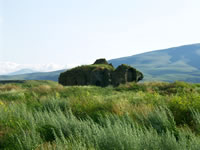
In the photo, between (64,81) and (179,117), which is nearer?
(179,117)

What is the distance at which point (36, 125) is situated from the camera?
704 centimetres

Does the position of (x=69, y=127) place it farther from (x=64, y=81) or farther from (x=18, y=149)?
(x=64, y=81)

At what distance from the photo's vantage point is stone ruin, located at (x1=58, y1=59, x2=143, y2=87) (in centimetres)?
3098

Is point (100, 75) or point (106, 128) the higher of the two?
point (106, 128)

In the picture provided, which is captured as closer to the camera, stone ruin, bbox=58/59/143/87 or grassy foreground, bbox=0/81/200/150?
grassy foreground, bbox=0/81/200/150

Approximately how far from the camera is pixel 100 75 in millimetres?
32156

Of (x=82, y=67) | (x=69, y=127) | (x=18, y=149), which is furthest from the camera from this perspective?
(x=82, y=67)

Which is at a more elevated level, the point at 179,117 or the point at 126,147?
the point at 126,147

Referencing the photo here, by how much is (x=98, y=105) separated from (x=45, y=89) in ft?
42.1

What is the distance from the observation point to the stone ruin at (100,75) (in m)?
31.0

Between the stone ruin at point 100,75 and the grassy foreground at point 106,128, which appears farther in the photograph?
the stone ruin at point 100,75

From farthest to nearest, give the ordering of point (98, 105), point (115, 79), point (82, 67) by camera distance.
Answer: point (82, 67), point (115, 79), point (98, 105)

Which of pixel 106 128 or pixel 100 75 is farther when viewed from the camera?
pixel 100 75

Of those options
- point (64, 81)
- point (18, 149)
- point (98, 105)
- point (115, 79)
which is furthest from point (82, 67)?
point (18, 149)
